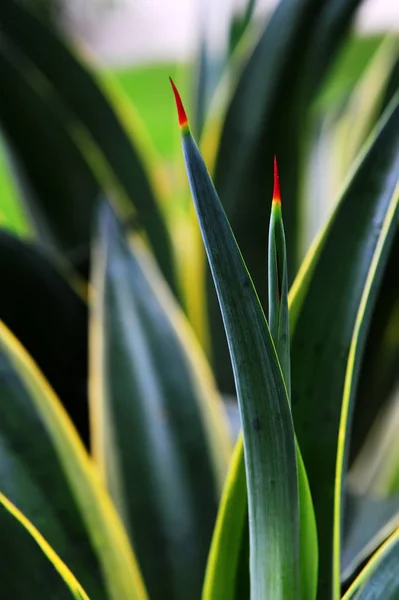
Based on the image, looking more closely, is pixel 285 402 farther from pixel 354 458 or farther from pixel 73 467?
pixel 354 458

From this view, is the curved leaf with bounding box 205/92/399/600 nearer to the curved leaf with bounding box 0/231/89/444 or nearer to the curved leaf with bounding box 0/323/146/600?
the curved leaf with bounding box 0/323/146/600

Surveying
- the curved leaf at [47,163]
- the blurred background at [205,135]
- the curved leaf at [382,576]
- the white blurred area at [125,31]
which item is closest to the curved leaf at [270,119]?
the blurred background at [205,135]

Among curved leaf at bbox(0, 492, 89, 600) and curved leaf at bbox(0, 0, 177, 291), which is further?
curved leaf at bbox(0, 0, 177, 291)

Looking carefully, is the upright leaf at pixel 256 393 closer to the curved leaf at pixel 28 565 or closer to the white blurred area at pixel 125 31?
the curved leaf at pixel 28 565

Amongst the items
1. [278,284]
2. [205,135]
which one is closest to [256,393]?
[278,284]

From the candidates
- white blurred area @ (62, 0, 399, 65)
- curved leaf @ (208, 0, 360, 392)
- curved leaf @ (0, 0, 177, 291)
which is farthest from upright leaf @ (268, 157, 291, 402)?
white blurred area @ (62, 0, 399, 65)

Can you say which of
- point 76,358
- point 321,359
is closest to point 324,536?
point 321,359
